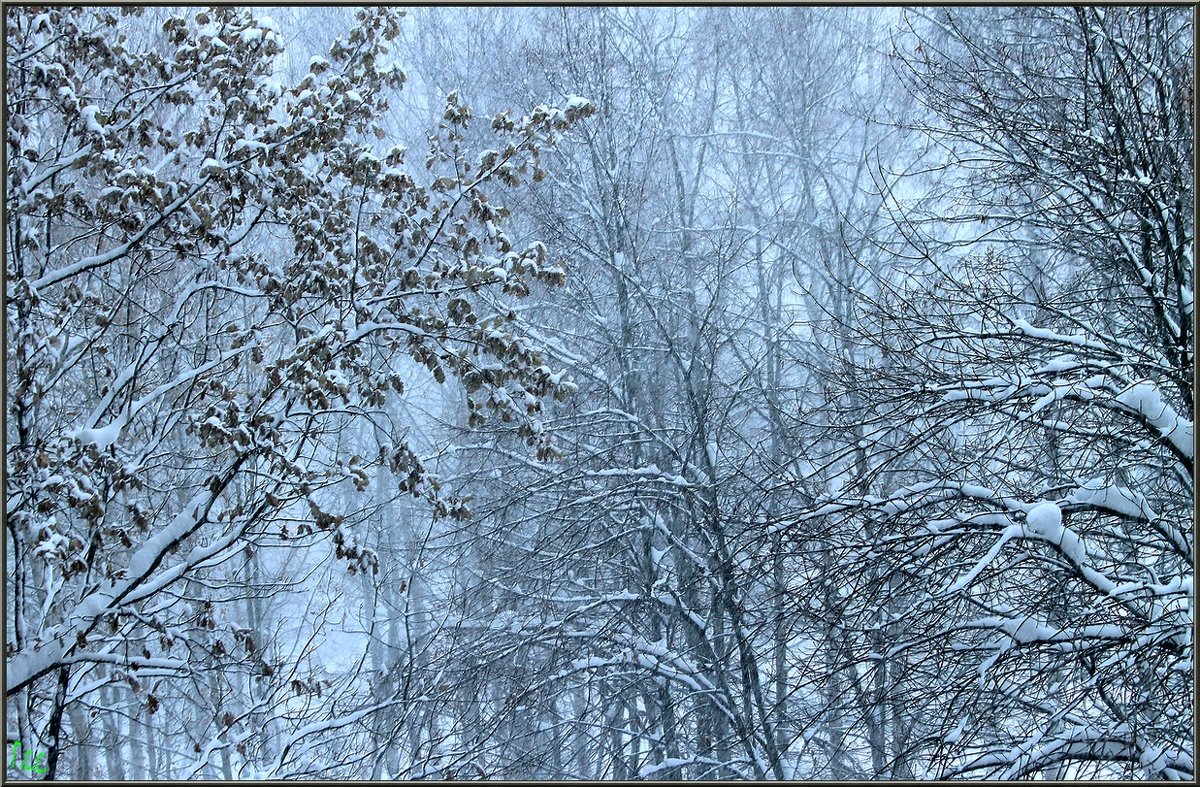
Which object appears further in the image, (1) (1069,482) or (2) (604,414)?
(2) (604,414)

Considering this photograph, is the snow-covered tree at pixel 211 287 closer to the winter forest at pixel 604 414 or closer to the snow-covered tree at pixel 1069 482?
the winter forest at pixel 604 414

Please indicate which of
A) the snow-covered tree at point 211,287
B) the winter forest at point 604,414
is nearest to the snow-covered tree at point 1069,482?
the winter forest at point 604,414

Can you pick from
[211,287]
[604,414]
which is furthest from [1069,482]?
[211,287]

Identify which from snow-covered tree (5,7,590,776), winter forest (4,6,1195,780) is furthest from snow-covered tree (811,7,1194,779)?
snow-covered tree (5,7,590,776)

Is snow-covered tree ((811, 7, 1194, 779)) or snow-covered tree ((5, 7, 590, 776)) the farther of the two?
snow-covered tree ((5, 7, 590, 776))

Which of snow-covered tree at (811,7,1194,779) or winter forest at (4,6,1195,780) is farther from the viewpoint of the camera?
winter forest at (4,6,1195,780)

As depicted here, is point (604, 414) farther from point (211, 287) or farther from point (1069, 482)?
point (1069, 482)

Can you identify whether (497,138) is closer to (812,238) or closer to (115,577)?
(812,238)

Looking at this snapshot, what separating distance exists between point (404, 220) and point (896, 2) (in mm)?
3507

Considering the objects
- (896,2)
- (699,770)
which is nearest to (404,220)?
(896,2)

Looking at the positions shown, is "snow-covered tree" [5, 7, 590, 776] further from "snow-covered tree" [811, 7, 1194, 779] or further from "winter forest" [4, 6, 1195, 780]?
"snow-covered tree" [811, 7, 1194, 779]

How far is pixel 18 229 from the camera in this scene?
5.75m

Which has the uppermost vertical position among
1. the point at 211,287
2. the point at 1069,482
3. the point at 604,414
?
the point at 604,414

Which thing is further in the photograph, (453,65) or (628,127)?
(453,65)
